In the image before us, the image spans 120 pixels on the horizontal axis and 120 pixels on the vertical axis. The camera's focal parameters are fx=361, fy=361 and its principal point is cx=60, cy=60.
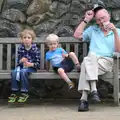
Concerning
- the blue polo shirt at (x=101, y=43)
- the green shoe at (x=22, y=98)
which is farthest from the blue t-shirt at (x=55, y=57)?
the green shoe at (x=22, y=98)

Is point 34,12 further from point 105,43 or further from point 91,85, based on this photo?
point 91,85

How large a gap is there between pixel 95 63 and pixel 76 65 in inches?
16.2

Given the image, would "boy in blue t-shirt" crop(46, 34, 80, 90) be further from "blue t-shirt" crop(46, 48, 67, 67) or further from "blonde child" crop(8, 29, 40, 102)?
"blonde child" crop(8, 29, 40, 102)

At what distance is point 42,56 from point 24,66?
21.8 inches

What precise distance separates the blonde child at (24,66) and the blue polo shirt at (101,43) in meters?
0.90

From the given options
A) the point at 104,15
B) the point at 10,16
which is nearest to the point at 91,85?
the point at 104,15

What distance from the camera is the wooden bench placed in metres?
5.33

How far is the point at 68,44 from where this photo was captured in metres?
6.10

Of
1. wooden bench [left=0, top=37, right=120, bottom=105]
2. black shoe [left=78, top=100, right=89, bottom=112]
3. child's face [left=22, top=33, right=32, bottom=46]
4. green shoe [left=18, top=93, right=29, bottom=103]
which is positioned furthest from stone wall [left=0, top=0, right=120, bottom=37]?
black shoe [left=78, top=100, right=89, bottom=112]

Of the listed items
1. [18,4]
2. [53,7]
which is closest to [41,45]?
[53,7]

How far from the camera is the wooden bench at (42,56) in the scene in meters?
5.33

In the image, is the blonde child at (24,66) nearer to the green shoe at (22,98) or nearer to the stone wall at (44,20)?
the green shoe at (22,98)

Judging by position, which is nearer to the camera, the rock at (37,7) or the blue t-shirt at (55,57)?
the blue t-shirt at (55,57)
